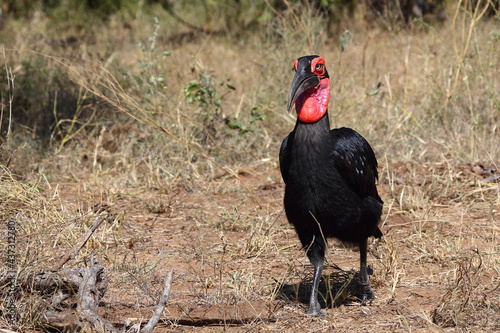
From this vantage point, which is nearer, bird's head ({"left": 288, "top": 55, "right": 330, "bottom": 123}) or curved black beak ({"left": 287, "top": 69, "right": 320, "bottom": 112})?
curved black beak ({"left": 287, "top": 69, "right": 320, "bottom": 112})

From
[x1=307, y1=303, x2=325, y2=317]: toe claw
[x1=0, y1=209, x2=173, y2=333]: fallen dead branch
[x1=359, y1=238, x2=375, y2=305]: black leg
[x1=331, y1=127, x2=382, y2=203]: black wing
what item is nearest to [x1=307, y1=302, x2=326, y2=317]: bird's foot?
[x1=307, y1=303, x2=325, y2=317]: toe claw

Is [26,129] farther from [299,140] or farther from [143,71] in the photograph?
[299,140]

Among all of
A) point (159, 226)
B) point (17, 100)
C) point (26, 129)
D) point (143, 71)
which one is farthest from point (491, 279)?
point (17, 100)

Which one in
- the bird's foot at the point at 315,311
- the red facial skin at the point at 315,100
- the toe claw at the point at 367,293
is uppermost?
the red facial skin at the point at 315,100

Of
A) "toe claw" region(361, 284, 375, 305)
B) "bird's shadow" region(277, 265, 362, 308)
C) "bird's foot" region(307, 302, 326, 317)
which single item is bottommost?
"bird's shadow" region(277, 265, 362, 308)

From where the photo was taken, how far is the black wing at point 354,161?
10.2ft

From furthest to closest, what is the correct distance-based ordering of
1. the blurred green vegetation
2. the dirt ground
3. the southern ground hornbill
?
the blurred green vegetation, the southern ground hornbill, the dirt ground

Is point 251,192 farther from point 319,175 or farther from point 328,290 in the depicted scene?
point 319,175

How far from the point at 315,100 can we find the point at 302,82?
0.14 m

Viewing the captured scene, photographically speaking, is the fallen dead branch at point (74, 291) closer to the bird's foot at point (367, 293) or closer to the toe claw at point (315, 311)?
the toe claw at point (315, 311)

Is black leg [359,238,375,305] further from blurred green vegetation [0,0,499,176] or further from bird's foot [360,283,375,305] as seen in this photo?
blurred green vegetation [0,0,499,176]

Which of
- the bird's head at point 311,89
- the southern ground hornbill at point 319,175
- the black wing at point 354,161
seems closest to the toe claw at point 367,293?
the southern ground hornbill at point 319,175

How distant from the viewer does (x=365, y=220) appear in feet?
10.6

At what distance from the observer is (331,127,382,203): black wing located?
10.2 ft
